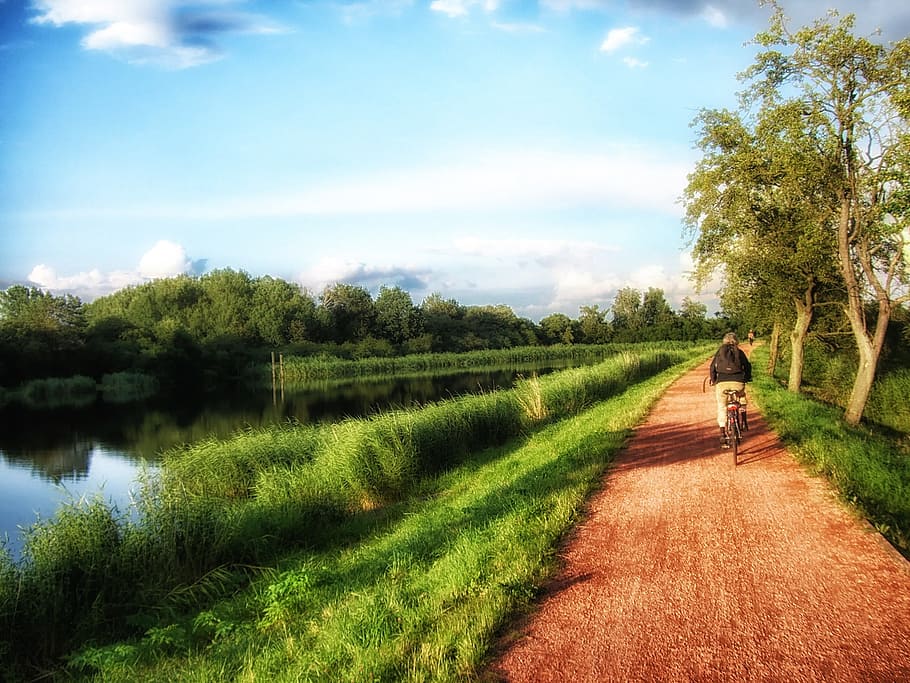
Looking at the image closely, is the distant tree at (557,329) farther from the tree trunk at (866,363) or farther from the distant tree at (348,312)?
the tree trunk at (866,363)

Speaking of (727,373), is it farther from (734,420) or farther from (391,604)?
(391,604)

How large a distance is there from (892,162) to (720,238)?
6.71 meters

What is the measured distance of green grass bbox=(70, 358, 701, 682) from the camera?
14.2 feet

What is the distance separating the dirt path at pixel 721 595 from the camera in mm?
3902

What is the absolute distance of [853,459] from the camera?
9094 mm

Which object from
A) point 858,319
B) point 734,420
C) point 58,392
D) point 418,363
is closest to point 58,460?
point 734,420

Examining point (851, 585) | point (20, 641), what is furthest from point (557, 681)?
point (20, 641)

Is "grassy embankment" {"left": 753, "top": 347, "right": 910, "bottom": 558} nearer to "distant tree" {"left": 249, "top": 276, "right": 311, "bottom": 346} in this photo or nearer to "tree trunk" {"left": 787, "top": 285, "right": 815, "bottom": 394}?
"tree trunk" {"left": 787, "top": 285, "right": 815, "bottom": 394}

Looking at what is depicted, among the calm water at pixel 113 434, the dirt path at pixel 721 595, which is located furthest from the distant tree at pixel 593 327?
the dirt path at pixel 721 595

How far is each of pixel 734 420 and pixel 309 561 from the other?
6706mm

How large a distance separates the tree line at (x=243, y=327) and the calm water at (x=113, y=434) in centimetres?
1906

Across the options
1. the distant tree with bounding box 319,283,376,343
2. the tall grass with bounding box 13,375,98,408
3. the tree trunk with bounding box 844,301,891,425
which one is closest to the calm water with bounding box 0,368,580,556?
the tall grass with bounding box 13,375,98,408

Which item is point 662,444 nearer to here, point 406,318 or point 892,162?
Answer: point 892,162

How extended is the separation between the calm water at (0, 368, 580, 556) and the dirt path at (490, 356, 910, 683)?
289 inches
